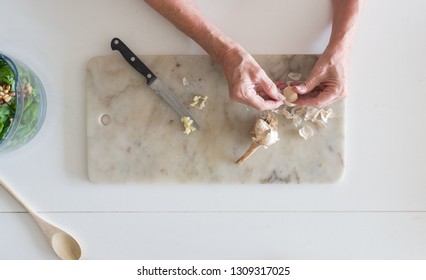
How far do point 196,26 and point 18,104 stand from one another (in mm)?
420

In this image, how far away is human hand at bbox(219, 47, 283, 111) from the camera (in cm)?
87

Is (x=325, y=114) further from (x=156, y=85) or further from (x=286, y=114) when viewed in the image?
(x=156, y=85)

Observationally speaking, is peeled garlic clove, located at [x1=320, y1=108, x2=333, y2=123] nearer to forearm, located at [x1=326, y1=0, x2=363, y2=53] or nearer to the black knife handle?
forearm, located at [x1=326, y1=0, x2=363, y2=53]

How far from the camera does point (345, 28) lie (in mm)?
898

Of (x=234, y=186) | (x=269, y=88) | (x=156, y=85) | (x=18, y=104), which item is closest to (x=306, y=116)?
(x=269, y=88)

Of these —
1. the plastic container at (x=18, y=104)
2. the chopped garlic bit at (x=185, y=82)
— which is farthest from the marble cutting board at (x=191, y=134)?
the plastic container at (x=18, y=104)

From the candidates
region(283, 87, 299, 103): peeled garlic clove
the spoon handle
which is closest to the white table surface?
the spoon handle

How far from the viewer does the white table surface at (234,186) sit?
37.7 inches

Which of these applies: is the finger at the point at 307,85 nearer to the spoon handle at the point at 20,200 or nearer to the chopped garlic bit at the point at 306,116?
the chopped garlic bit at the point at 306,116

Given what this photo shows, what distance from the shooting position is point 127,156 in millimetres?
972

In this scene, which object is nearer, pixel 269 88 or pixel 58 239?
pixel 269 88

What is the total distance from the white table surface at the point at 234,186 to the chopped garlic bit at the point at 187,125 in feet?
0.46

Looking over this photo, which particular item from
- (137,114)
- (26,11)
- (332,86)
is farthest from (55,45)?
(332,86)

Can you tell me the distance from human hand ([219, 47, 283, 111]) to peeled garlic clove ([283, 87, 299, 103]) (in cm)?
2
